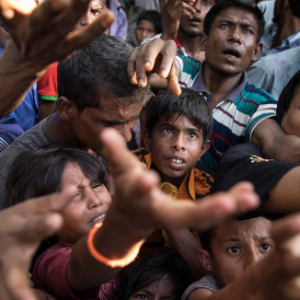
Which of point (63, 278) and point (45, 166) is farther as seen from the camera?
point (45, 166)

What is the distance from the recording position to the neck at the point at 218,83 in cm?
311

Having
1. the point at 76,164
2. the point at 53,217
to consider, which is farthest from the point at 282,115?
the point at 53,217

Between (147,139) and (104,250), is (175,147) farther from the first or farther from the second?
(104,250)

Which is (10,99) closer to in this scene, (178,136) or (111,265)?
(111,265)

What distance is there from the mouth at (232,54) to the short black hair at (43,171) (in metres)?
1.42

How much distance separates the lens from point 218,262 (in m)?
1.99

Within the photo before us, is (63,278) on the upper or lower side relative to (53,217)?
lower

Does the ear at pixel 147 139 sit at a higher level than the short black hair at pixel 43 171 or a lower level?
lower

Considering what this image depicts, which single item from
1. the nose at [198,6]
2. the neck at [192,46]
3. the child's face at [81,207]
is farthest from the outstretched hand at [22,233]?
the nose at [198,6]

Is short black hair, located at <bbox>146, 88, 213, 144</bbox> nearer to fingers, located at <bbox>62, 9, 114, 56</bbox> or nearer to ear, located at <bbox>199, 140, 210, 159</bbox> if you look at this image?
ear, located at <bbox>199, 140, 210, 159</bbox>

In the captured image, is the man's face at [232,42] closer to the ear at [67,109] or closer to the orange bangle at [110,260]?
the ear at [67,109]

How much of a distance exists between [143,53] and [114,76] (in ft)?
0.89

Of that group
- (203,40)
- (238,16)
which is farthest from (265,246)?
(203,40)

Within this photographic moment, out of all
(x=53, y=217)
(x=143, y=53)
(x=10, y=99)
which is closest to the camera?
(x=53, y=217)
